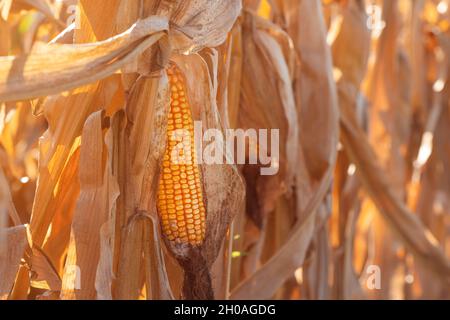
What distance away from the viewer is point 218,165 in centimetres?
139

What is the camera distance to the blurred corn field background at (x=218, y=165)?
1296mm

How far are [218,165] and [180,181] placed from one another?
0.08m

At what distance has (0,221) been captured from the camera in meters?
1.44

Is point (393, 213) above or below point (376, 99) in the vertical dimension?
below

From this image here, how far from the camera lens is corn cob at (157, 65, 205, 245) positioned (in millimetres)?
1342

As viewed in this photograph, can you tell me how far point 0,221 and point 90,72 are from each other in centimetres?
41

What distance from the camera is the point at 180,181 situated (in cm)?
134

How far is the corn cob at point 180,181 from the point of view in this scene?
134cm

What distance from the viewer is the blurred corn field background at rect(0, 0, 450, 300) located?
1.30 metres

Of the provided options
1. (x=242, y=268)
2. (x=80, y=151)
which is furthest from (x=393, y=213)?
(x=80, y=151)
